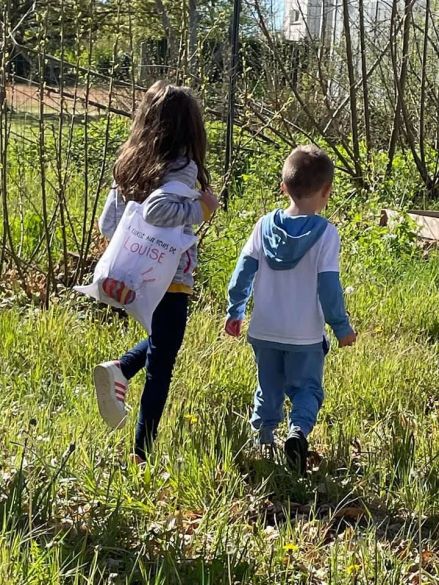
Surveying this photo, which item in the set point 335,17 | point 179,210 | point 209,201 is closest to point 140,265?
point 179,210

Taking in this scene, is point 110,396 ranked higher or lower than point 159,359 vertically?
lower

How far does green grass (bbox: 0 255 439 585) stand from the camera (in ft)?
8.78

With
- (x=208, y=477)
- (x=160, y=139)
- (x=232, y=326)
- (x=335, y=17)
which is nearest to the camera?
(x=208, y=477)

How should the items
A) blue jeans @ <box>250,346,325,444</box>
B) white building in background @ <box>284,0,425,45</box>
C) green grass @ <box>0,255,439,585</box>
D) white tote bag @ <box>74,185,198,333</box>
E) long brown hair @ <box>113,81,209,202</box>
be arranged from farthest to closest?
1. white building in background @ <box>284,0,425,45</box>
2. blue jeans @ <box>250,346,325,444</box>
3. long brown hair @ <box>113,81,209,202</box>
4. white tote bag @ <box>74,185,198,333</box>
5. green grass @ <box>0,255,439,585</box>

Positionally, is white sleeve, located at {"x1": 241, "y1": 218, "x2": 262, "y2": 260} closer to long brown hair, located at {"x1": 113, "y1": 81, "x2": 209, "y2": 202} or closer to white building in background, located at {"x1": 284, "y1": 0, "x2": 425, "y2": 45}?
long brown hair, located at {"x1": 113, "y1": 81, "x2": 209, "y2": 202}

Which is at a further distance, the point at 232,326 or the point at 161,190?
the point at 232,326

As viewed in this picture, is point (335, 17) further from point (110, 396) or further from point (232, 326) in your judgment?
point (110, 396)

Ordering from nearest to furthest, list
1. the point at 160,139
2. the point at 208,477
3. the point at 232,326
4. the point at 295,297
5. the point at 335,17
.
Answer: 1. the point at 208,477
2. the point at 160,139
3. the point at 295,297
4. the point at 232,326
5. the point at 335,17

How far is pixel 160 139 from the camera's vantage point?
3346 millimetres

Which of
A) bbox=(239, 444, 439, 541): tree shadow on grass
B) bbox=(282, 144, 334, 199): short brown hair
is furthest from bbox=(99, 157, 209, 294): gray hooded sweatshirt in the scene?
bbox=(239, 444, 439, 541): tree shadow on grass

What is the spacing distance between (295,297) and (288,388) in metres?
0.41

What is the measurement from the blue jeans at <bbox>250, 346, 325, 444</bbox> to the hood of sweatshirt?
1.21 feet

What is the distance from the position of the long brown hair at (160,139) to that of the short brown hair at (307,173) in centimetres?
35

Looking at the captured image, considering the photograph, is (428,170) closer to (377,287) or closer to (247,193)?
(247,193)
